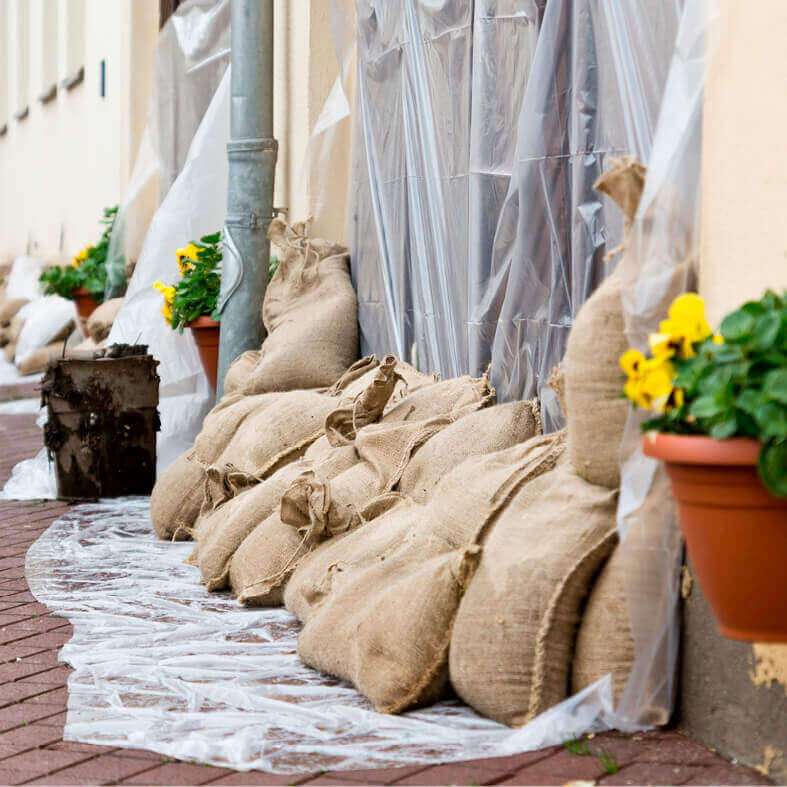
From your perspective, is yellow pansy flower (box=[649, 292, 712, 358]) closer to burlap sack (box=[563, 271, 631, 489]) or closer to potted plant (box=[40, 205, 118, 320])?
burlap sack (box=[563, 271, 631, 489])

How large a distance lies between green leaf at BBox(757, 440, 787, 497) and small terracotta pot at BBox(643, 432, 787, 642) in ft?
0.12

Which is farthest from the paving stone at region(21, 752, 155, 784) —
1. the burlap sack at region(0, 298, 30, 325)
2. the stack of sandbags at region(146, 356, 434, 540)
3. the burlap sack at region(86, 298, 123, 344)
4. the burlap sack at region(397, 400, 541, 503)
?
the burlap sack at region(0, 298, 30, 325)

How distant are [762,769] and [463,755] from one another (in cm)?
59

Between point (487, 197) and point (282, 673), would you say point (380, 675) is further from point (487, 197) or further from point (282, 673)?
point (487, 197)

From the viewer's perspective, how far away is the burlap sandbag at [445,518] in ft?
10.3

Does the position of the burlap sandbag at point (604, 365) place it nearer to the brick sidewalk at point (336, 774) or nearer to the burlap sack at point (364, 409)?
the brick sidewalk at point (336, 774)

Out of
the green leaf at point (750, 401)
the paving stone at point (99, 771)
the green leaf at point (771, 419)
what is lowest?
the paving stone at point (99, 771)

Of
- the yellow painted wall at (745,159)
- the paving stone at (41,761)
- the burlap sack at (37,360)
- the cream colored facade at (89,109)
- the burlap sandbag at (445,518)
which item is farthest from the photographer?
the burlap sack at (37,360)

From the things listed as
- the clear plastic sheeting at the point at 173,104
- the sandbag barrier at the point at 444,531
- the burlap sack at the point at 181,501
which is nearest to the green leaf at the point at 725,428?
the sandbag barrier at the point at 444,531

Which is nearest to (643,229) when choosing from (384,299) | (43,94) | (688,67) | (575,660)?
(688,67)

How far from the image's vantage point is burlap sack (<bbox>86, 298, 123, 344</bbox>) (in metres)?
8.27

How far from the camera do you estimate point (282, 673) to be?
3316mm

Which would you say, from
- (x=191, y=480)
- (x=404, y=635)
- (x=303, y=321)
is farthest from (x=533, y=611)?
(x=303, y=321)

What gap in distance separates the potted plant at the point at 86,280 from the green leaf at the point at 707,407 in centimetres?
826
